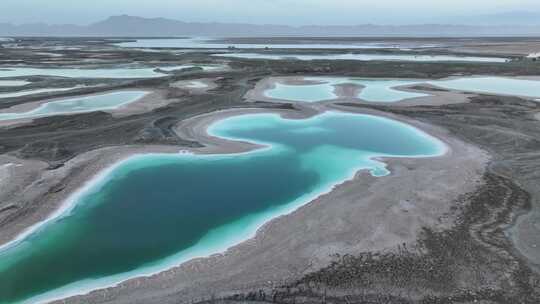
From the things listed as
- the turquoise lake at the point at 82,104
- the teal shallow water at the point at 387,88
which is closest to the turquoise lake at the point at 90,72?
the turquoise lake at the point at 82,104

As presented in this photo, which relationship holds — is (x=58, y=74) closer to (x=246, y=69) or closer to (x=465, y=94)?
(x=246, y=69)

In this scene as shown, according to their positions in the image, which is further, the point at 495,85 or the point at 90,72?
the point at 90,72

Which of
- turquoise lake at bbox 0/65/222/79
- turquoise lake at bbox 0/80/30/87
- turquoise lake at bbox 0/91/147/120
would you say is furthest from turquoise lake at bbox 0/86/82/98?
turquoise lake at bbox 0/65/222/79

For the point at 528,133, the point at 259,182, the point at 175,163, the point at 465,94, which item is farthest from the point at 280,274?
the point at 465,94

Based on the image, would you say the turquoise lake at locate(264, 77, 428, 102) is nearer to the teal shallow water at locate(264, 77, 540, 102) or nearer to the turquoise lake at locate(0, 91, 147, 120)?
the teal shallow water at locate(264, 77, 540, 102)

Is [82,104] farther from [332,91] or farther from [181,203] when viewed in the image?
[332,91]

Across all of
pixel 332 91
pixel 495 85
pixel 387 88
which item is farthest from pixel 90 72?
pixel 495 85
